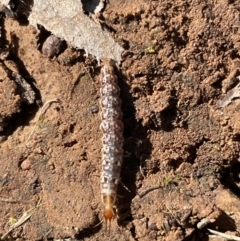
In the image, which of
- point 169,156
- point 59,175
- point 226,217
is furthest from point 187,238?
point 59,175

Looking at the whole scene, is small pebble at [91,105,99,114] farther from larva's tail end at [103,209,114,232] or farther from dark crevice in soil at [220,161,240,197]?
dark crevice in soil at [220,161,240,197]

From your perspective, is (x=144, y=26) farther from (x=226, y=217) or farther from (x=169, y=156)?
(x=226, y=217)

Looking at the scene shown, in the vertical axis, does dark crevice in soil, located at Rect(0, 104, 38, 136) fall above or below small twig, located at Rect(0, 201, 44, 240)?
above

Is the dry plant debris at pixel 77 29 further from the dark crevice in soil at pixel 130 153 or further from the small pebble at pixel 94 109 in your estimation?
the small pebble at pixel 94 109

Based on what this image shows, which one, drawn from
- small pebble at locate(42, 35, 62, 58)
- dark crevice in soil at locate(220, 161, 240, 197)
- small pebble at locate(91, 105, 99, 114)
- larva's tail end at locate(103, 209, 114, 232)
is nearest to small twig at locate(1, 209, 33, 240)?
larva's tail end at locate(103, 209, 114, 232)

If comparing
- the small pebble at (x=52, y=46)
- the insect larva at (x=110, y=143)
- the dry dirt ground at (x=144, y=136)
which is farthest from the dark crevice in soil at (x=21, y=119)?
the insect larva at (x=110, y=143)

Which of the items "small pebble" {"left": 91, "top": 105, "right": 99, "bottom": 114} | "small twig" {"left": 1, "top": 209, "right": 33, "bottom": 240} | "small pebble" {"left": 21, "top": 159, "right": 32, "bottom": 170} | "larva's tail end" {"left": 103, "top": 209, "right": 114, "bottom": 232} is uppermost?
"small pebble" {"left": 91, "top": 105, "right": 99, "bottom": 114}
